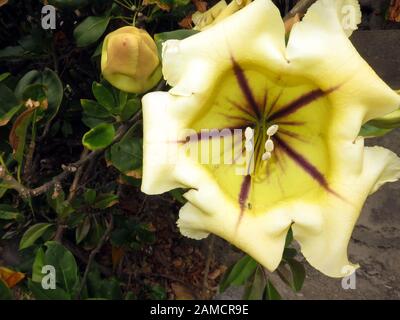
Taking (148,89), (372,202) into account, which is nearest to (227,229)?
(148,89)

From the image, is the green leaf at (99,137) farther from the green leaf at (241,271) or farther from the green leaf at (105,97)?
the green leaf at (241,271)

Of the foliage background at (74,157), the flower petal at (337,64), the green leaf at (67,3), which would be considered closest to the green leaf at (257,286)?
the foliage background at (74,157)

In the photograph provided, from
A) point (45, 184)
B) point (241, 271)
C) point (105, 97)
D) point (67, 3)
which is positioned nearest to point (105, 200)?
point (45, 184)

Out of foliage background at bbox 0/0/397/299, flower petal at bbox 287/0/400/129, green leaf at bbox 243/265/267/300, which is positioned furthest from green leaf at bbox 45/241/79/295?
flower petal at bbox 287/0/400/129

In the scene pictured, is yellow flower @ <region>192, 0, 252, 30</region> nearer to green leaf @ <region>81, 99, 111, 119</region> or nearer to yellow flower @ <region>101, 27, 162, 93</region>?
yellow flower @ <region>101, 27, 162, 93</region>

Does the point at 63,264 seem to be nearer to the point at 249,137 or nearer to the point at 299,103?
the point at 249,137
